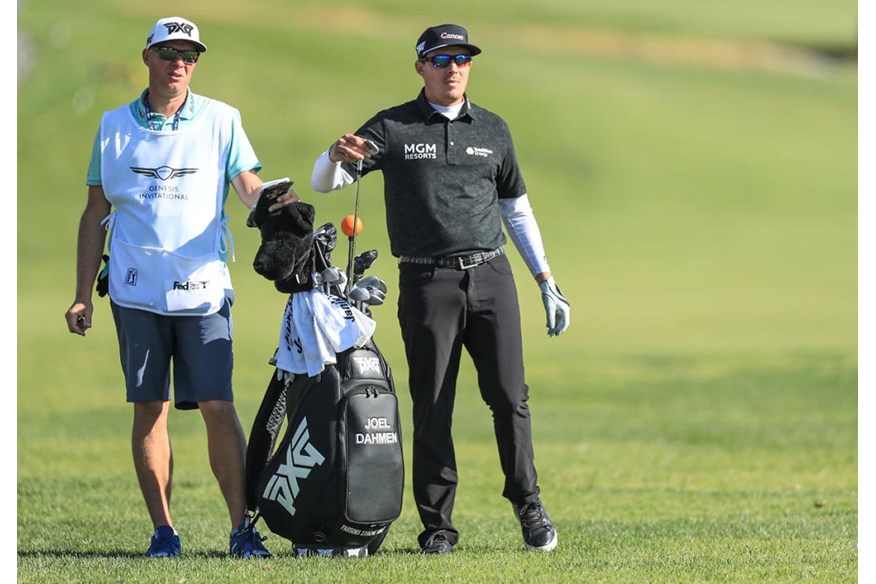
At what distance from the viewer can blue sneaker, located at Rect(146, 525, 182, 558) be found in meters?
7.16

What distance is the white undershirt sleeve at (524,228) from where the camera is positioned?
770 cm

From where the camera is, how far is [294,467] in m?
6.86

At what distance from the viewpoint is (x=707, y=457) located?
46.5ft

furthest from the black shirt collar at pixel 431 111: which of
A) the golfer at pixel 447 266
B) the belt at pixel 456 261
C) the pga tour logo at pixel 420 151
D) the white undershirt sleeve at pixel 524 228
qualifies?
the belt at pixel 456 261

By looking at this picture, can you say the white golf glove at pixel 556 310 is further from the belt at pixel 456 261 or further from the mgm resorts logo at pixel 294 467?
the mgm resorts logo at pixel 294 467

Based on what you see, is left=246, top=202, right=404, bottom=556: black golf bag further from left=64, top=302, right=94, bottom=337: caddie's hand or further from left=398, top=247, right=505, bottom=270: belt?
left=64, top=302, right=94, bottom=337: caddie's hand

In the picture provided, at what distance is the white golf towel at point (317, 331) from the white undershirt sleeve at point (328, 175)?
53 centimetres

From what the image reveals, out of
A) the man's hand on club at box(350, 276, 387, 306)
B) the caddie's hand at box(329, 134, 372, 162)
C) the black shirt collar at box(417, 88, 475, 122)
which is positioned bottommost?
the man's hand on club at box(350, 276, 387, 306)

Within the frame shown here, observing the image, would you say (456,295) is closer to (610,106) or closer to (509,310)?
(509,310)

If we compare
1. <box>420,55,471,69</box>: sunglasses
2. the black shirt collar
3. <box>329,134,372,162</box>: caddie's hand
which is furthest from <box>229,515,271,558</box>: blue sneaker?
<box>420,55,471,69</box>: sunglasses

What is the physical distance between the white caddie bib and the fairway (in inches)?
46.7

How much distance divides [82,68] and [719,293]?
76.9 feet
